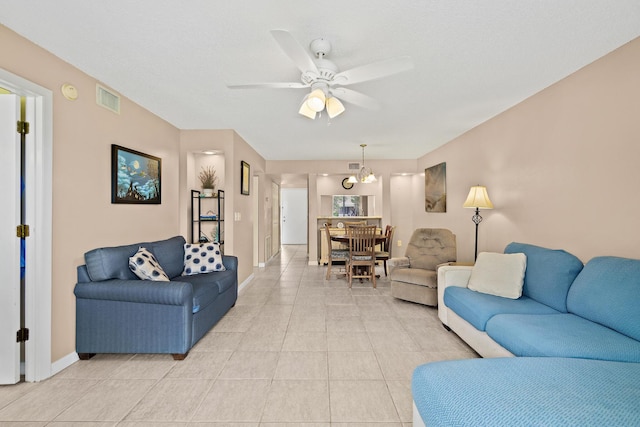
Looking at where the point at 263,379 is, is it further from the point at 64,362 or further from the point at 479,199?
the point at 479,199

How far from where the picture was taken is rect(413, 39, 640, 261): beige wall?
2.08 m

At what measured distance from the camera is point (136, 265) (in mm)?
2592

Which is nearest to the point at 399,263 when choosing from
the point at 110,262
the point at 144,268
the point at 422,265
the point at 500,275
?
the point at 422,265

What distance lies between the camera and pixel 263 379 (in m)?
2.10

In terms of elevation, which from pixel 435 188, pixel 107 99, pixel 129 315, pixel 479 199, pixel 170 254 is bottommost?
pixel 129 315

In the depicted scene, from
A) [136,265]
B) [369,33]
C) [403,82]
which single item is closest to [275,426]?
[136,265]

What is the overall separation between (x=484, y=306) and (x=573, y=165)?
1.47 m

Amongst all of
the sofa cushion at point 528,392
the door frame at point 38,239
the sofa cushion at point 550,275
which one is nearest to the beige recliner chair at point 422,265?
the sofa cushion at point 550,275

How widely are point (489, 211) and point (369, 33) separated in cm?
289

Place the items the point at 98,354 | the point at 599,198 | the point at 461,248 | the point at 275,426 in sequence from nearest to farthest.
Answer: the point at 275,426 < the point at 599,198 < the point at 98,354 < the point at 461,248

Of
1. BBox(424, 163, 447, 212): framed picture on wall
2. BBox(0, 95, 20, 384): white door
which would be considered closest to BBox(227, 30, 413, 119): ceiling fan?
BBox(0, 95, 20, 384): white door

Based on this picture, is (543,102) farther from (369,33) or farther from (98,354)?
(98,354)

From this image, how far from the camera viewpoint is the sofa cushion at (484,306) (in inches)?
86.9

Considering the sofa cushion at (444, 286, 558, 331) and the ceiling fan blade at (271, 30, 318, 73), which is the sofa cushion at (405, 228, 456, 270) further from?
the ceiling fan blade at (271, 30, 318, 73)
